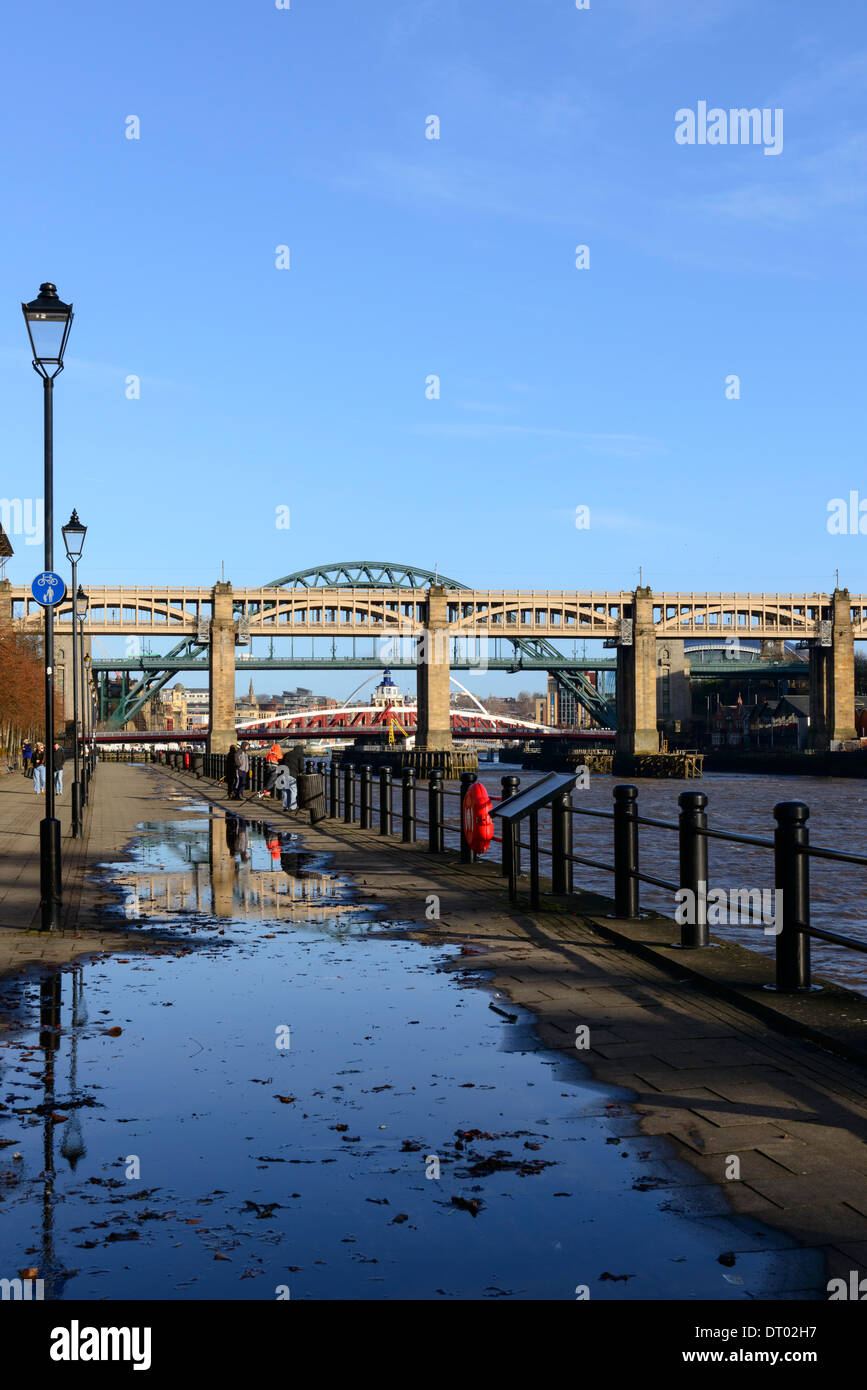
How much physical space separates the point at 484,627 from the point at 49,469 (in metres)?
125

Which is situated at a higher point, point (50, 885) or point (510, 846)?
point (510, 846)

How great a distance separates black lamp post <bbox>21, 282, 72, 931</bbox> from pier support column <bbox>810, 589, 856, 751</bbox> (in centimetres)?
12184

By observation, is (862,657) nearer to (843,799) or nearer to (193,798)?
(843,799)

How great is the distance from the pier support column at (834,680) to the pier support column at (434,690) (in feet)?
125

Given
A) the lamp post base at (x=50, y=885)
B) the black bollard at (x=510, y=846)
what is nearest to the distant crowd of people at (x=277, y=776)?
the black bollard at (x=510, y=846)

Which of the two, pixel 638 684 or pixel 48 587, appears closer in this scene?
pixel 48 587

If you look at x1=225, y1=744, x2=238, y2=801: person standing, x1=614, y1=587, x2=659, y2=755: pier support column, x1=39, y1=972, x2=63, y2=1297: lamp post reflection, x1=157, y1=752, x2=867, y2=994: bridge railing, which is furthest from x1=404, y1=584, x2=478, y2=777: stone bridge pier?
x1=39, y1=972, x2=63, y2=1297: lamp post reflection

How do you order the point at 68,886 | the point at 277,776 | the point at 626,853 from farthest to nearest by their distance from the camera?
the point at 277,776 → the point at 68,886 → the point at 626,853

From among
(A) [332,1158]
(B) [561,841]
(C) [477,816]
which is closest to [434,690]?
(C) [477,816]

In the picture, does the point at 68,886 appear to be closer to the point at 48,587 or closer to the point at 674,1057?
the point at 48,587

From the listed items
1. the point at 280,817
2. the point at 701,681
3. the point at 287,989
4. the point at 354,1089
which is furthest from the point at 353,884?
the point at 701,681

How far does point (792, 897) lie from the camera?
8383 millimetres

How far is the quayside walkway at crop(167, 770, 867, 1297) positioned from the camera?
4914 millimetres
